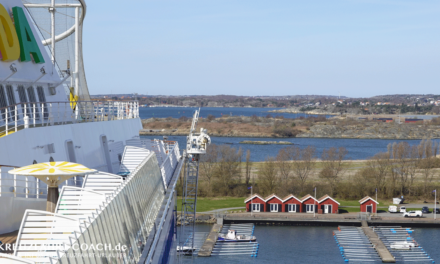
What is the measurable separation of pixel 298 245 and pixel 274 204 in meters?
9.83

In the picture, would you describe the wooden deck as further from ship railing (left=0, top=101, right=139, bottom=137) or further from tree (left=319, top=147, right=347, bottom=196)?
tree (left=319, top=147, right=347, bottom=196)

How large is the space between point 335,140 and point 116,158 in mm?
105016

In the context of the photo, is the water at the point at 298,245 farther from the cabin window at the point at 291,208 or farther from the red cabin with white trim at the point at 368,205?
the red cabin with white trim at the point at 368,205

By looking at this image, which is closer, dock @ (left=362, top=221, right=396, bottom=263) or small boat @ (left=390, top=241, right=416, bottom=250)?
dock @ (left=362, top=221, right=396, bottom=263)

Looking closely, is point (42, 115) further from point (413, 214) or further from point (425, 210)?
point (425, 210)

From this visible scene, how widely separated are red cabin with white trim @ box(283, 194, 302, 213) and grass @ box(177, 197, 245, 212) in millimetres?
4179

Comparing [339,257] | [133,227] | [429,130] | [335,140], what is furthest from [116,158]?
[429,130]

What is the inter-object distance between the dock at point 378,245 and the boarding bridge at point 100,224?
1132 inches

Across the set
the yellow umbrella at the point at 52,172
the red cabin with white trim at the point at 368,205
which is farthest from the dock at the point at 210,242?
the yellow umbrella at the point at 52,172

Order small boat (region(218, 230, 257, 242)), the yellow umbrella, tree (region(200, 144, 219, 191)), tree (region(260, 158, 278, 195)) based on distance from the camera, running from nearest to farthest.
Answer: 1. the yellow umbrella
2. small boat (region(218, 230, 257, 242))
3. tree (region(260, 158, 278, 195))
4. tree (region(200, 144, 219, 191))

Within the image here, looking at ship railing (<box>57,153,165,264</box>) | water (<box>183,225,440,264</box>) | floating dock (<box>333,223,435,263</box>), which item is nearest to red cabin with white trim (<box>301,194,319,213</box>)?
water (<box>183,225,440,264</box>)

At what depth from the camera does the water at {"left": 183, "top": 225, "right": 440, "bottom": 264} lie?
36.8 metres

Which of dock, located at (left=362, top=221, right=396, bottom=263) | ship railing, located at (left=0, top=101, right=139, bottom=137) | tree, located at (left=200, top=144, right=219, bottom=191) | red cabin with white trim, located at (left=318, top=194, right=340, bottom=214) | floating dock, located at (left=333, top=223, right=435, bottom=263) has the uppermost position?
ship railing, located at (left=0, top=101, right=139, bottom=137)

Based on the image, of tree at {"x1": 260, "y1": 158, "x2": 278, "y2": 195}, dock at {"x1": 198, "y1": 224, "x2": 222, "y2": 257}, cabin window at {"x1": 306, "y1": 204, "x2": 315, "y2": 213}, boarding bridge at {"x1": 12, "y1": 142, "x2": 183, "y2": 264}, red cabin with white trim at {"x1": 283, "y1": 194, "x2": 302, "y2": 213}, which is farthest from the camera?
tree at {"x1": 260, "y1": 158, "x2": 278, "y2": 195}
